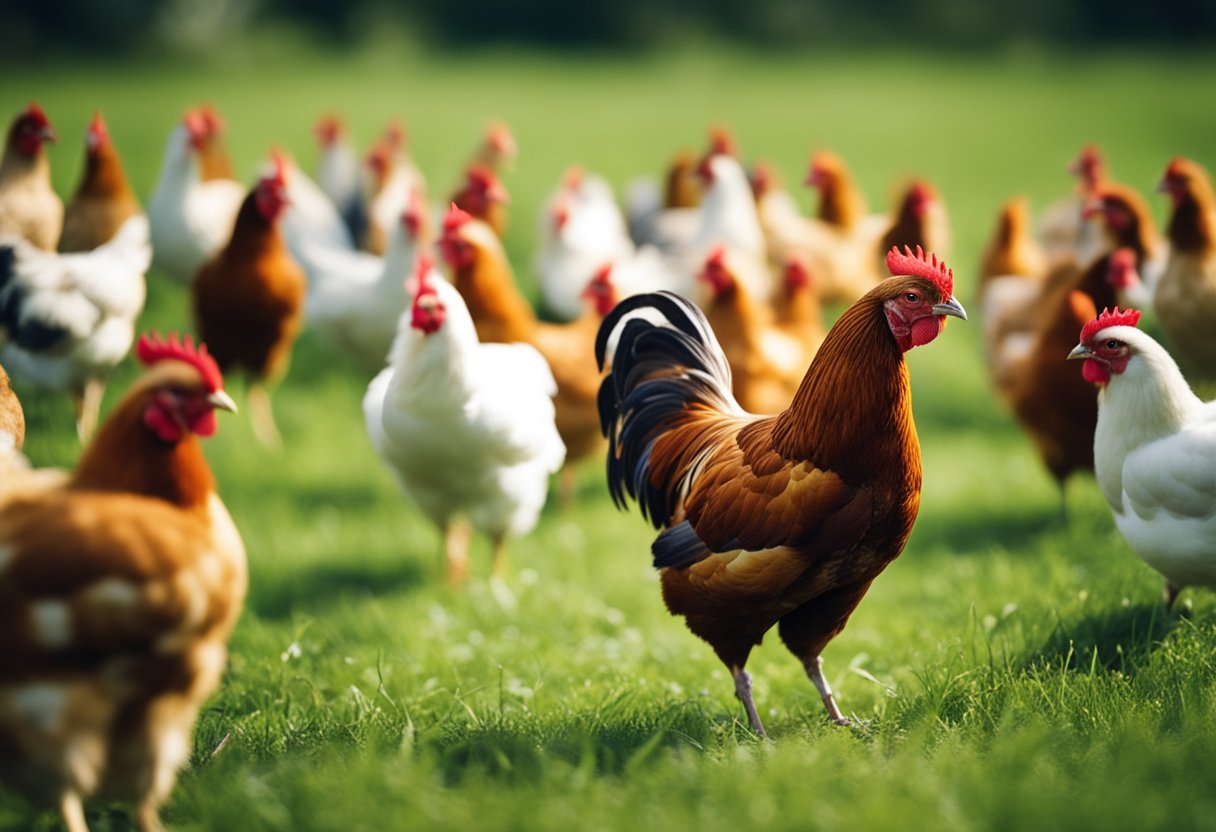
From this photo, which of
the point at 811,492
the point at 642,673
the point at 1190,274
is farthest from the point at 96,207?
the point at 1190,274

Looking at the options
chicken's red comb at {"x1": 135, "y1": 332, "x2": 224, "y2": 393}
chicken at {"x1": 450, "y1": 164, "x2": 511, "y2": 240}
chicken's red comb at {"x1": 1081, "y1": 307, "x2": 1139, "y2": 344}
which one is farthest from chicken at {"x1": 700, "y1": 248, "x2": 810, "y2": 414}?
chicken's red comb at {"x1": 135, "y1": 332, "x2": 224, "y2": 393}

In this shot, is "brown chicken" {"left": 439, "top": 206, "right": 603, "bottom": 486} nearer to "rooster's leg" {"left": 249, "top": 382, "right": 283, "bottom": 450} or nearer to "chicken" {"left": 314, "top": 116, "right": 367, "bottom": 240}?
"rooster's leg" {"left": 249, "top": 382, "right": 283, "bottom": 450}

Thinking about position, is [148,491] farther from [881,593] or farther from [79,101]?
[79,101]

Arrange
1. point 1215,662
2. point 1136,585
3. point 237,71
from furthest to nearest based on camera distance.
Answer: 1. point 237,71
2. point 1136,585
3. point 1215,662

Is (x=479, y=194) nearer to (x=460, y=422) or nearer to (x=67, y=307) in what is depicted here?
(x=67, y=307)

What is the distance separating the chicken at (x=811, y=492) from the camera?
3289mm

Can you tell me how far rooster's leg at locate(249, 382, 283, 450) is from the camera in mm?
7395

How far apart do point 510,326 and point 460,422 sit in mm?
1290

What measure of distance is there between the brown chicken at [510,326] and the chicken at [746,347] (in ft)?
2.64

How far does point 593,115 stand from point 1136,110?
10855mm

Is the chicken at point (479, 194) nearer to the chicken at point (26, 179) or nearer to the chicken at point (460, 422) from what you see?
the chicken at point (460, 422)

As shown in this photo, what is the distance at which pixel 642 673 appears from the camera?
14.9ft

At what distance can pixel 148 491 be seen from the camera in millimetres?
2871

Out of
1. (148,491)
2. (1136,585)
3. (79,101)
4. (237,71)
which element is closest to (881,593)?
(1136,585)
